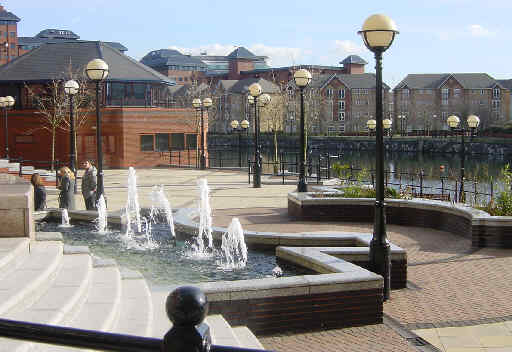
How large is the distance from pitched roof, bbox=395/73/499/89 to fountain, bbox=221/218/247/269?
108317 mm

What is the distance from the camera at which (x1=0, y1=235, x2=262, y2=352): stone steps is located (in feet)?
20.4

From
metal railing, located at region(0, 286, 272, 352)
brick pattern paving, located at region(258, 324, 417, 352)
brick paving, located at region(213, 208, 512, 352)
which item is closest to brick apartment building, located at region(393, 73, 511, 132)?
brick paving, located at region(213, 208, 512, 352)

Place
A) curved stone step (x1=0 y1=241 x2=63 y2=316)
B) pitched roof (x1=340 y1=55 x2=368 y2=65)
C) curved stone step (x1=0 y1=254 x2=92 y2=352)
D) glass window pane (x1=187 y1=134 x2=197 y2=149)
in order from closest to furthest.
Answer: curved stone step (x1=0 y1=254 x2=92 y2=352) → curved stone step (x1=0 y1=241 x2=63 y2=316) → glass window pane (x1=187 y1=134 x2=197 y2=149) → pitched roof (x1=340 y1=55 x2=368 y2=65)

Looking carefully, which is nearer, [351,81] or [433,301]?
[433,301]

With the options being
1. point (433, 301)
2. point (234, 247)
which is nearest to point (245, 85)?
point (234, 247)

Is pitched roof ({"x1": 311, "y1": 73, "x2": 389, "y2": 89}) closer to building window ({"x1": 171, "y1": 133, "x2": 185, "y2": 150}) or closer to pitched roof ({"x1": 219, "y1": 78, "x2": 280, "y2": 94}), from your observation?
A: pitched roof ({"x1": 219, "y1": 78, "x2": 280, "y2": 94})

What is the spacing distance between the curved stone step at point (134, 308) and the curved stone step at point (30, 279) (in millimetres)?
905

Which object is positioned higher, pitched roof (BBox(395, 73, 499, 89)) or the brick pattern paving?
pitched roof (BBox(395, 73, 499, 89))

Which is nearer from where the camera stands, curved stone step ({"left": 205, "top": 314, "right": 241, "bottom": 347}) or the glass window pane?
curved stone step ({"left": 205, "top": 314, "right": 241, "bottom": 347})

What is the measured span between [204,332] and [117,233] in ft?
44.3

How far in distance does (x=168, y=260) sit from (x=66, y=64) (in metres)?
39.1

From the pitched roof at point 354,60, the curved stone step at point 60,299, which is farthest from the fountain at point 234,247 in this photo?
the pitched roof at point 354,60

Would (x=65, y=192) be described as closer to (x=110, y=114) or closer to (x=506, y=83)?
(x=110, y=114)

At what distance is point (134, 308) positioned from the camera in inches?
286
